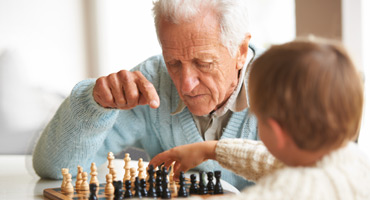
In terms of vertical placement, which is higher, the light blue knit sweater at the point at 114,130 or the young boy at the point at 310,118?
the young boy at the point at 310,118

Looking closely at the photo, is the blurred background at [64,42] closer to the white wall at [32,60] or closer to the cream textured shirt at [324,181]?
the white wall at [32,60]

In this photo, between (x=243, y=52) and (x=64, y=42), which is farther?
(x=64, y=42)

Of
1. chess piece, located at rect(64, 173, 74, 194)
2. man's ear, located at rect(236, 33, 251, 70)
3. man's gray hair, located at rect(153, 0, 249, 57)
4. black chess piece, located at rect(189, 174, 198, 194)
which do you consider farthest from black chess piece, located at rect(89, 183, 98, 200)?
man's ear, located at rect(236, 33, 251, 70)

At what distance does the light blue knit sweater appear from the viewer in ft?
6.15

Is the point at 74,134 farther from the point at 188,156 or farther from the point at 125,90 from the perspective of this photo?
the point at 188,156

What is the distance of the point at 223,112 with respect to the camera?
6.57 ft

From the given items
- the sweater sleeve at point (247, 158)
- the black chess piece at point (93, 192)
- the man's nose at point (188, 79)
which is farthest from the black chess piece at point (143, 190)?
the man's nose at point (188, 79)

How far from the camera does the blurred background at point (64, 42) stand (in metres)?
3.75

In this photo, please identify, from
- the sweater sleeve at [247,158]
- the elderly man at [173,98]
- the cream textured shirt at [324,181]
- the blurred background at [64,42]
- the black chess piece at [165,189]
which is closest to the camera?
the cream textured shirt at [324,181]

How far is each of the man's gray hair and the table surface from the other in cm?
53

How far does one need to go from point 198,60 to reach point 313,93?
2.78 feet

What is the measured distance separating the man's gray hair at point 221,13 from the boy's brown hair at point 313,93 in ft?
2.56

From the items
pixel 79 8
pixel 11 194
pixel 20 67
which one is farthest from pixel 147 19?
pixel 11 194

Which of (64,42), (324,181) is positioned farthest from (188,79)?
(64,42)
